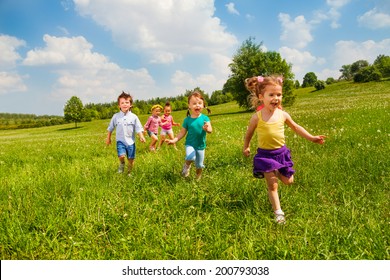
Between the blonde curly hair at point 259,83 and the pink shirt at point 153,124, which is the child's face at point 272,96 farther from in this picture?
the pink shirt at point 153,124

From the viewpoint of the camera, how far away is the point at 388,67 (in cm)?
7550

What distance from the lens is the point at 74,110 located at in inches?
2457

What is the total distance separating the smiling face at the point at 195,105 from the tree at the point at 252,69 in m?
39.4

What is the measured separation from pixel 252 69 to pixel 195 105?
1699 inches

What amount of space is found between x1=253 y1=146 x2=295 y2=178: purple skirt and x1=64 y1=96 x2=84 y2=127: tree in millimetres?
62729

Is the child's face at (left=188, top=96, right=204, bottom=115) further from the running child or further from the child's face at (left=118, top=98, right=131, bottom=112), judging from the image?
the child's face at (left=118, top=98, right=131, bottom=112)

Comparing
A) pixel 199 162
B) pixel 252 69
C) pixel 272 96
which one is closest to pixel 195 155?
pixel 199 162

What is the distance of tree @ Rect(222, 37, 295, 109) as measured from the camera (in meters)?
46.0

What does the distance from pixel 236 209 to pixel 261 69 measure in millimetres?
45348

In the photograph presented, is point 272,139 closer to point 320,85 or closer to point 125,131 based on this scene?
point 125,131

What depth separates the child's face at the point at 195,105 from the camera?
6117 mm

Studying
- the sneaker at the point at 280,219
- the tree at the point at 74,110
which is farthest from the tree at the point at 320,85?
the sneaker at the point at 280,219

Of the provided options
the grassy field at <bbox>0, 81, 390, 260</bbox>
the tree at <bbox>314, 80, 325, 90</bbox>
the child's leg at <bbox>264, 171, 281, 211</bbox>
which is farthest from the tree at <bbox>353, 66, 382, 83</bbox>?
the child's leg at <bbox>264, 171, 281, 211</bbox>
